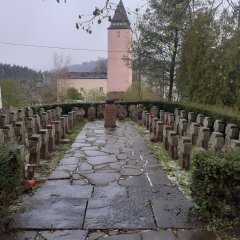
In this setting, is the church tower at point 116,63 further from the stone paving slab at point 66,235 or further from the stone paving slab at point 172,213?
the stone paving slab at point 66,235

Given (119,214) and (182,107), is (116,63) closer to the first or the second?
(182,107)

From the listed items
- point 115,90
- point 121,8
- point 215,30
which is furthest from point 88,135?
point 115,90

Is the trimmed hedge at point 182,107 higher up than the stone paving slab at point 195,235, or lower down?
higher up

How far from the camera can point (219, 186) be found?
3.91m

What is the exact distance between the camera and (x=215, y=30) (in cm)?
1591

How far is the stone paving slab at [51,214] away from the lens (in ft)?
12.6

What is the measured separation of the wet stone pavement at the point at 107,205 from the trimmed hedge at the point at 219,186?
31 centimetres

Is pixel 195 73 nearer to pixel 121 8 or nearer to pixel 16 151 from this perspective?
pixel 121 8

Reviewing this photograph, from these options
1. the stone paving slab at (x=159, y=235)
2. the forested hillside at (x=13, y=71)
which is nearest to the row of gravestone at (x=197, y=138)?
the stone paving slab at (x=159, y=235)

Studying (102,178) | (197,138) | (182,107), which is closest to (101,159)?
(102,178)

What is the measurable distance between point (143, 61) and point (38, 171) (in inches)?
695

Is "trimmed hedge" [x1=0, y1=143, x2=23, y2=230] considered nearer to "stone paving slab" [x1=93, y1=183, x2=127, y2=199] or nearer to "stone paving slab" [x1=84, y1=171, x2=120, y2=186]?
"stone paving slab" [x1=93, y1=183, x2=127, y2=199]

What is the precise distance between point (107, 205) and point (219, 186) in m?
1.51

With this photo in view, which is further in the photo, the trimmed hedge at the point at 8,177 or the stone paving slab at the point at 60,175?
the stone paving slab at the point at 60,175
